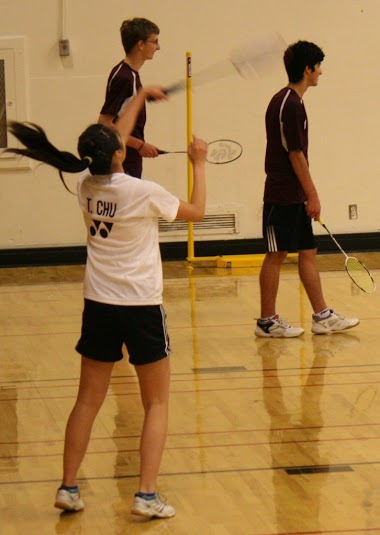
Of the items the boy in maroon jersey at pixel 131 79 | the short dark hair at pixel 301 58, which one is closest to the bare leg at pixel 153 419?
the boy in maroon jersey at pixel 131 79

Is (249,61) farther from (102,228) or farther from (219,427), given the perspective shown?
(102,228)

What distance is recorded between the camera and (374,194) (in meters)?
11.9

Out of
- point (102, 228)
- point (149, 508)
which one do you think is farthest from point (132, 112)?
point (149, 508)

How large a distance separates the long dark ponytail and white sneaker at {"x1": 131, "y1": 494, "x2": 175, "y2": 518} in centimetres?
125

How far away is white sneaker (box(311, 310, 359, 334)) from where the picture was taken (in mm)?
7660

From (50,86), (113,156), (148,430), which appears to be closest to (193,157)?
(113,156)

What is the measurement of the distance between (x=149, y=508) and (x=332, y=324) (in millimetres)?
3609

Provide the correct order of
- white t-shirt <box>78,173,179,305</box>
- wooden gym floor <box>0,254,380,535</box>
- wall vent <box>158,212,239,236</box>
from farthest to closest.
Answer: wall vent <box>158,212,239,236</box> < wooden gym floor <box>0,254,380,535</box> < white t-shirt <box>78,173,179,305</box>

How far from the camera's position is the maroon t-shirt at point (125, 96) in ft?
22.7

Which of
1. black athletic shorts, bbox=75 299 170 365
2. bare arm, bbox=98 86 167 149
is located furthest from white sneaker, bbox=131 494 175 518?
bare arm, bbox=98 86 167 149

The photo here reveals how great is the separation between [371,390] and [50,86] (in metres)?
6.22

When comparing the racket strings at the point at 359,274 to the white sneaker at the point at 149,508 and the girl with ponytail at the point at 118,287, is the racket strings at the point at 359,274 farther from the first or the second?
the white sneaker at the point at 149,508

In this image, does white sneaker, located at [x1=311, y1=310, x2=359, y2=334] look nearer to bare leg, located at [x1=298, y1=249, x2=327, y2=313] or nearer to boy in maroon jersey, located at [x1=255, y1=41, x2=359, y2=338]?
boy in maroon jersey, located at [x1=255, y1=41, x2=359, y2=338]

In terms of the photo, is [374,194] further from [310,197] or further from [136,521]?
[136,521]
